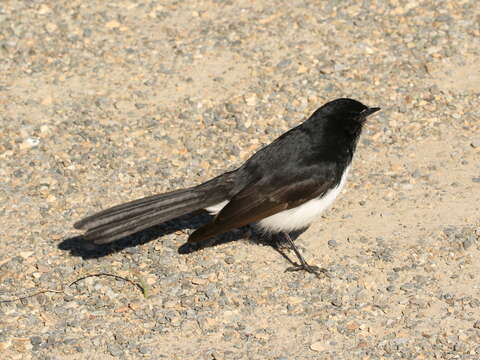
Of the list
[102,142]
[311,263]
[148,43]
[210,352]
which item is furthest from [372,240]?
[148,43]

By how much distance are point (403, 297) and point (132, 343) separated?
2216 millimetres

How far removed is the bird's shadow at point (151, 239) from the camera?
7.51 metres

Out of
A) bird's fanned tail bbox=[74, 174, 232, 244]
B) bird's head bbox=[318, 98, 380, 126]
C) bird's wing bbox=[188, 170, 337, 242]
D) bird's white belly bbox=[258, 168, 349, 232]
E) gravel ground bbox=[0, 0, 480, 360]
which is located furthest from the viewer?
bird's head bbox=[318, 98, 380, 126]

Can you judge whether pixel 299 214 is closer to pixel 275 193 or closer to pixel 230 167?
pixel 275 193

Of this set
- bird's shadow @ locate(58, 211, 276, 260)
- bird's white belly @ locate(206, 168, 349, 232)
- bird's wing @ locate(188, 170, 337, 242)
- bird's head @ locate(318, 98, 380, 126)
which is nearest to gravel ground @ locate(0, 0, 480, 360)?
bird's shadow @ locate(58, 211, 276, 260)

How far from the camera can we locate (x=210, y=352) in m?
6.44

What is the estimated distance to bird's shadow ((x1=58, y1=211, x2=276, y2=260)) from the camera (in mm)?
7508

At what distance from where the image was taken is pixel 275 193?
7199 millimetres

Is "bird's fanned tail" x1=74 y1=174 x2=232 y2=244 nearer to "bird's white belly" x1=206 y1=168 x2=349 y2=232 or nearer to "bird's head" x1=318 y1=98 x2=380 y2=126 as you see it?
"bird's white belly" x1=206 y1=168 x2=349 y2=232

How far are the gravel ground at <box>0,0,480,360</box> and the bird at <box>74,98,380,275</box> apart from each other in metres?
0.42

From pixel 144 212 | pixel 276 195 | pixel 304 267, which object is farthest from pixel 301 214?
pixel 144 212

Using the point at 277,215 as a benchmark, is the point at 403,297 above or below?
below

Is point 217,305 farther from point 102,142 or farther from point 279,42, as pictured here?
point 279,42

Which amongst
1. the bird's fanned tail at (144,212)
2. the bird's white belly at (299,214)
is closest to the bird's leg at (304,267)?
the bird's white belly at (299,214)
